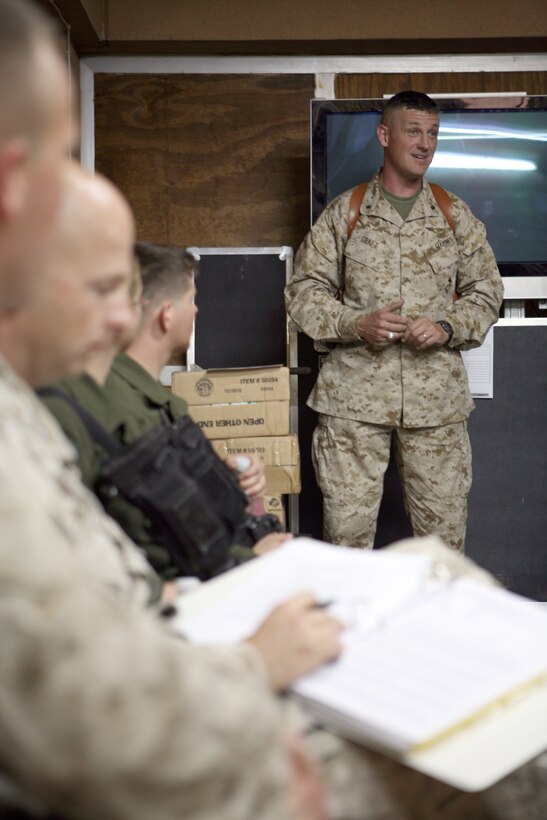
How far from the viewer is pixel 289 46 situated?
3674 mm

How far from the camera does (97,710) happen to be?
52 centimetres

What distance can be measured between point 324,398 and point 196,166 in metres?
1.28

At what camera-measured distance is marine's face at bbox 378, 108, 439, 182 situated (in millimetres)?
3020

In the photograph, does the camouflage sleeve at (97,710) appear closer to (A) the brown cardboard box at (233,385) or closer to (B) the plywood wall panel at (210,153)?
(A) the brown cardboard box at (233,385)

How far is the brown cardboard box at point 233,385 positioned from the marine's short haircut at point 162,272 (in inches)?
32.3

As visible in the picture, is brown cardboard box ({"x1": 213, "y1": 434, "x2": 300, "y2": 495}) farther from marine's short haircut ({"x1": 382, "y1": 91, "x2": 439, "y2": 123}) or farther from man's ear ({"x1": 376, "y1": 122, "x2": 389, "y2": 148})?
marine's short haircut ({"x1": 382, "y1": 91, "x2": 439, "y2": 123})

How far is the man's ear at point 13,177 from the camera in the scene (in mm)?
559

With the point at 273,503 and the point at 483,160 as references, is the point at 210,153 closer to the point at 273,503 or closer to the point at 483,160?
the point at 483,160

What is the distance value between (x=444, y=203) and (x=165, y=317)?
1525 mm

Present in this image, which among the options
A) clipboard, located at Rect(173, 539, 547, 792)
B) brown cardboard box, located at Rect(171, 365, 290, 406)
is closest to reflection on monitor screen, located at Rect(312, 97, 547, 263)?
brown cardboard box, located at Rect(171, 365, 290, 406)

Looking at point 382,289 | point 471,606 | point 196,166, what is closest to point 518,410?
point 382,289

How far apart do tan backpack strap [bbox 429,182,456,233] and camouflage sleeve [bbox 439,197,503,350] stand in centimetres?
2

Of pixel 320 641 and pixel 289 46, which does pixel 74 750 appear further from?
pixel 289 46

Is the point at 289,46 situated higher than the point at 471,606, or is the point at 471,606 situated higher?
the point at 289,46
